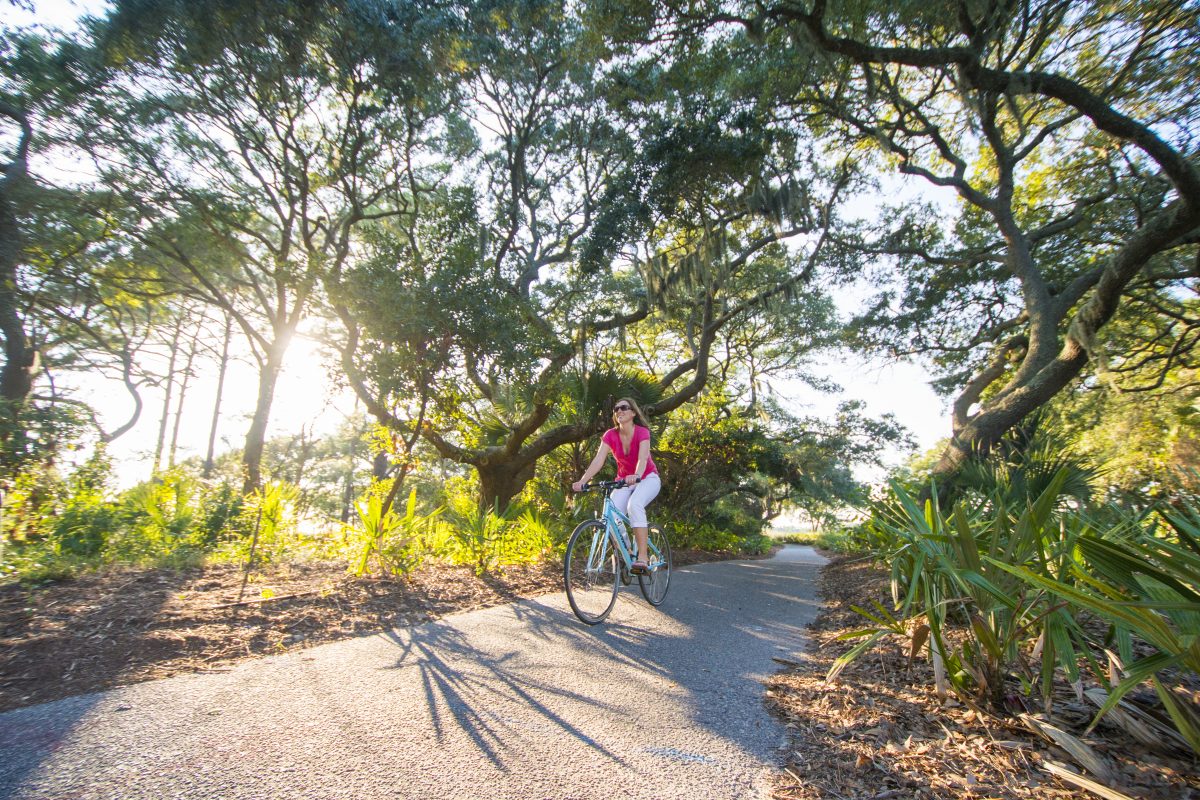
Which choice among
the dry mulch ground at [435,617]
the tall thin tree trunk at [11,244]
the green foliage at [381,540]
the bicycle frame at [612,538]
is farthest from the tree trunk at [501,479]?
the tall thin tree trunk at [11,244]

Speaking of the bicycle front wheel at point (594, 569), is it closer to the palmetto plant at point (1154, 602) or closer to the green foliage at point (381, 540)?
the green foliage at point (381, 540)

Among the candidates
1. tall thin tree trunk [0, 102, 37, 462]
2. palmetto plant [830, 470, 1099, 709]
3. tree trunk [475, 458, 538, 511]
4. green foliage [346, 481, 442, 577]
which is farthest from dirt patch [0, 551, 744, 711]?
tall thin tree trunk [0, 102, 37, 462]

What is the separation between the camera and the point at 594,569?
4.46 meters

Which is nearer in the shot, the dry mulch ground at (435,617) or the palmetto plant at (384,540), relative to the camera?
the dry mulch ground at (435,617)

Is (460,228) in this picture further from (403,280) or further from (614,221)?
(614,221)

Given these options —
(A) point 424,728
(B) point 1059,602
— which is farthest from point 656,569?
(B) point 1059,602

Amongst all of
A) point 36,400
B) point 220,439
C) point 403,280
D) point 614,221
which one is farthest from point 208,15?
point 220,439

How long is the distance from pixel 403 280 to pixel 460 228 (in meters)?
1.70

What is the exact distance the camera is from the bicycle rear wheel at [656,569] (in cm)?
475

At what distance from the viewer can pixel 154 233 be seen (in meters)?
11.6

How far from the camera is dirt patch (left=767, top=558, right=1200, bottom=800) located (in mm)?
1537

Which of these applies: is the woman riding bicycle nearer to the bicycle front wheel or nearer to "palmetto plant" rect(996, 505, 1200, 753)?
the bicycle front wheel

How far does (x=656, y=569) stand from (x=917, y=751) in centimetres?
304

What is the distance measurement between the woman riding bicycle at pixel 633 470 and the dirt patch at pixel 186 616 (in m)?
1.40
